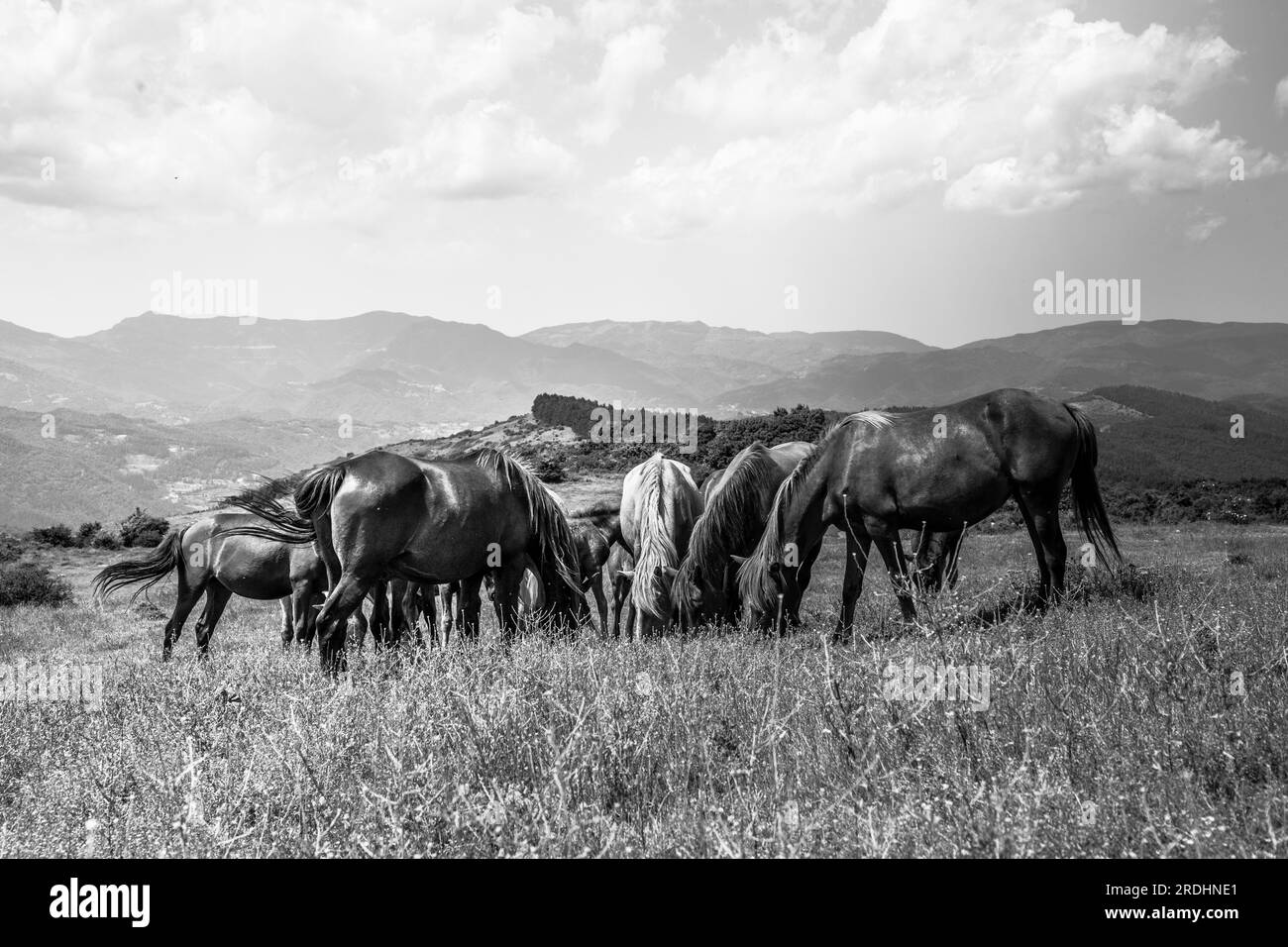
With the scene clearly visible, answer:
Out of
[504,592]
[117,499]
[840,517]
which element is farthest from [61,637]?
[117,499]

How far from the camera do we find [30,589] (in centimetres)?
1911

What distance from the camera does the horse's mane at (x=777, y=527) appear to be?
874cm

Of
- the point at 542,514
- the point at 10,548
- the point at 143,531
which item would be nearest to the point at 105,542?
the point at 143,531

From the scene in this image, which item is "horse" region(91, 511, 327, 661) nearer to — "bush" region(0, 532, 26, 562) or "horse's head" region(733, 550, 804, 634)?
"horse's head" region(733, 550, 804, 634)

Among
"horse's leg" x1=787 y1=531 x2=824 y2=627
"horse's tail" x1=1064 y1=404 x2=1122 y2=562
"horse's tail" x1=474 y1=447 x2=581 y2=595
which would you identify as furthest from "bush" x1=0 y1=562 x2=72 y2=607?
"horse's tail" x1=1064 y1=404 x2=1122 y2=562

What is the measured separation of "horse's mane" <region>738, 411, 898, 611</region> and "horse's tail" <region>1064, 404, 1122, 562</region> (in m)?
2.01

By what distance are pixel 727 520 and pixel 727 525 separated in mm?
63

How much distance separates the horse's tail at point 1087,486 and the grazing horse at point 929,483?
0.01 meters

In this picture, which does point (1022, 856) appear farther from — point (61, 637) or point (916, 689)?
point (61, 637)

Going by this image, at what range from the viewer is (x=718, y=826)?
8.66ft

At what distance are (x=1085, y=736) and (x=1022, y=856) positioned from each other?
117 centimetres

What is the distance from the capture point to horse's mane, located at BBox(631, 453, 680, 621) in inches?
382

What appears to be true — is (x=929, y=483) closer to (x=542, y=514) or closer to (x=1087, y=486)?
(x=1087, y=486)
